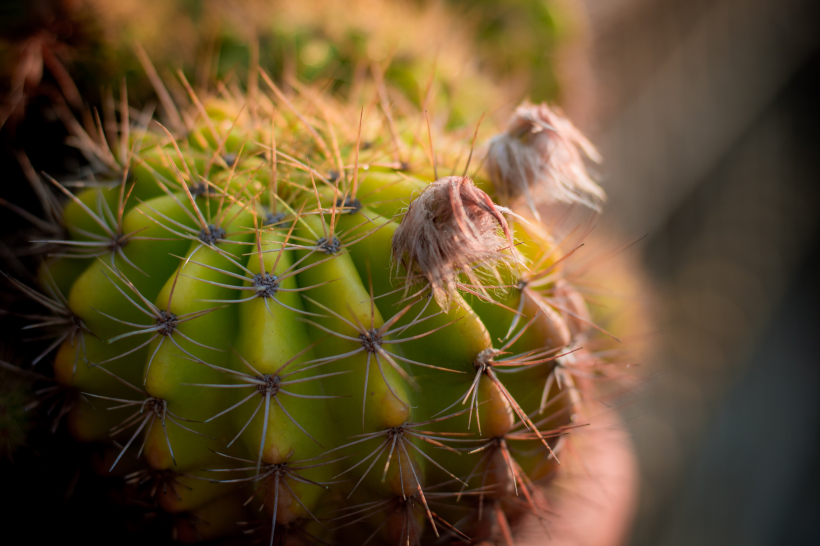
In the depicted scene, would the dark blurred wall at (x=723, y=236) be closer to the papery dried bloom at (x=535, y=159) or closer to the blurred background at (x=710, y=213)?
the blurred background at (x=710, y=213)

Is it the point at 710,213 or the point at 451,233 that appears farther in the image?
the point at 710,213

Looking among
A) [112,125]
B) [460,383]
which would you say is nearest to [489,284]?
[460,383]

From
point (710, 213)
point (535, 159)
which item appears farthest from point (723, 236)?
point (535, 159)

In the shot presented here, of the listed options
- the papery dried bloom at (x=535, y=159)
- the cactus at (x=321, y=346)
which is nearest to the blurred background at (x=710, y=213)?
the papery dried bloom at (x=535, y=159)

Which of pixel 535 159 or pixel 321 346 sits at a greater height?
pixel 535 159

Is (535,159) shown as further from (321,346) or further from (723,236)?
(723,236)

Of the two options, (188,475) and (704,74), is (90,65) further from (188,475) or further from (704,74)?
(704,74)
